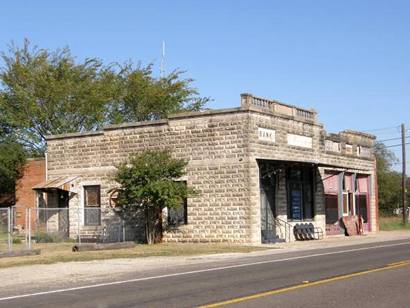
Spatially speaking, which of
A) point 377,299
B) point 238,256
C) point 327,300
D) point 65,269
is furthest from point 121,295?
point 238,256

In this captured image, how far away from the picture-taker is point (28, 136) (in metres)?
51.8

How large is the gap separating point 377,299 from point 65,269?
1075 centimetres

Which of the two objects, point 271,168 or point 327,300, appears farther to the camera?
point 271,168

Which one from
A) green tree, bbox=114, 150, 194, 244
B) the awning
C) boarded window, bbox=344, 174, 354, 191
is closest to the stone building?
the awning

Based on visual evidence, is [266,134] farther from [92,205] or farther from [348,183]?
[348,183]

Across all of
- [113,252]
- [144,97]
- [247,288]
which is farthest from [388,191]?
[247,288]

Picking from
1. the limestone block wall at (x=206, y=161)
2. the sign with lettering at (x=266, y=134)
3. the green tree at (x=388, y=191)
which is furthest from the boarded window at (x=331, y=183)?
the green tree at (x=388, y=191)

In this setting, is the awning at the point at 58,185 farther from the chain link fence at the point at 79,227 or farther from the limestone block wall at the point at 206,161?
the limestone block wall at the point at 206,161

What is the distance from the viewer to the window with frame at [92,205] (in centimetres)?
3444

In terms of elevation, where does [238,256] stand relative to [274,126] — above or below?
below

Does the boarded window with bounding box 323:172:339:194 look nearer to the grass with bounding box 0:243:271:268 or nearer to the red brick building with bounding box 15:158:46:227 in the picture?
the grass with bounding box 0:243:271:268

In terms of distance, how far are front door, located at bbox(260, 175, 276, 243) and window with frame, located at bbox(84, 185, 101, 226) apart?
27.9ft

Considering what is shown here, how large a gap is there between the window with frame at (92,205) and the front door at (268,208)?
8.50 m

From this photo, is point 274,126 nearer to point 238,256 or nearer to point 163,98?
point 238,256
